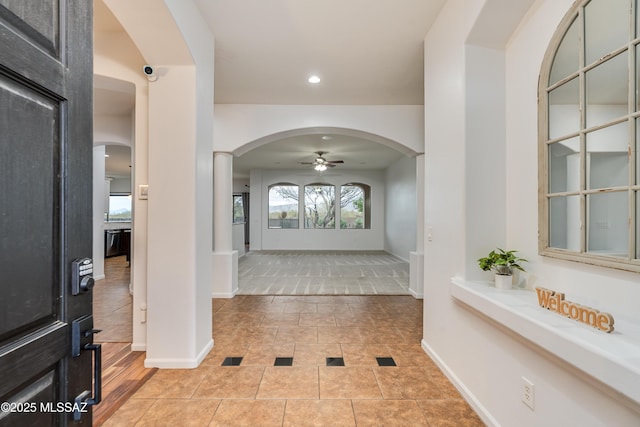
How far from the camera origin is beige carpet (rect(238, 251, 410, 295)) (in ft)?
16.4

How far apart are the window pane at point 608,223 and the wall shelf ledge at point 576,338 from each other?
0.29m

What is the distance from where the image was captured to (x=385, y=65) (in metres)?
3.40

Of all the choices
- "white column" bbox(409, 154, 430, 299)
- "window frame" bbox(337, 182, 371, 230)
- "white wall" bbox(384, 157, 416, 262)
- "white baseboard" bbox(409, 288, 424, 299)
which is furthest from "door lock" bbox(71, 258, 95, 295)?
"window frame" bbox(337, 182, 371, 230)

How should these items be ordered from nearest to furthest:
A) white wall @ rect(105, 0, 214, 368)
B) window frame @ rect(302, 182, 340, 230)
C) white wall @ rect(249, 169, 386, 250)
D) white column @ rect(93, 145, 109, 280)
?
white wall @ rect(105, 0, 214, 368), white column @ rect(93, 145, 109, 280), white wall @ rect(249, 169, 386, 250), window frame @ rect(302, 182, 340, 230)

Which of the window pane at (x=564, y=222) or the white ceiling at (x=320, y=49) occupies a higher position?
the white ceiling at (x=320, y=49)

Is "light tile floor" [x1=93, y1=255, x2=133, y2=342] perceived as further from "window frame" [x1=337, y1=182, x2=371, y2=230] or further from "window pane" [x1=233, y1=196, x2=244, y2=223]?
"window pane" [x1=233, y1=196, x2=244, y2=223]

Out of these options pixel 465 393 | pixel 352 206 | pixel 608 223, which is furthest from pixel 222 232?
pixel 352 206

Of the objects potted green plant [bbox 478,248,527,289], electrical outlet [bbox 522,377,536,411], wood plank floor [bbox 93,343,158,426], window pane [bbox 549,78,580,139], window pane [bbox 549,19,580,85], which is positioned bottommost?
wood plank floor [bbox 93,343,158,426]

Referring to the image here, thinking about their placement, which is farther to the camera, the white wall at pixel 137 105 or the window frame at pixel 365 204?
the window frame at pixel 365 204

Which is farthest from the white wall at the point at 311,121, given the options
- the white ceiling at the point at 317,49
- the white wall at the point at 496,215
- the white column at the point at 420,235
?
the white wall at the point at 496,215

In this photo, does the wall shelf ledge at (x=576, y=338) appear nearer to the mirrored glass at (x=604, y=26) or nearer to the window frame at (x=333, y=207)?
the mirrored glass at (x=604, y=26)

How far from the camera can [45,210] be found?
0.81 meters

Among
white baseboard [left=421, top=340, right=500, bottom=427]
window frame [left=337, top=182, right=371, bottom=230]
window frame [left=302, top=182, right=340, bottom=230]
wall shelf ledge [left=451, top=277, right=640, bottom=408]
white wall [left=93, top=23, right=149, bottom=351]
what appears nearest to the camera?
wall shelf ledge [left=451, top=277, right=640, bottom=408]

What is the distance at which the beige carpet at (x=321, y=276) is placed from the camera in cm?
499
